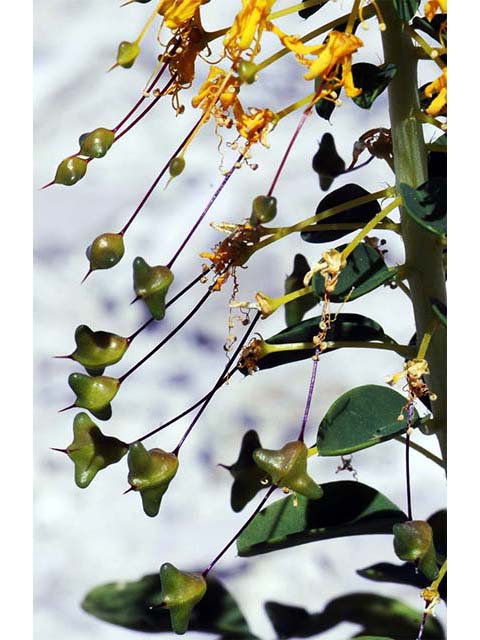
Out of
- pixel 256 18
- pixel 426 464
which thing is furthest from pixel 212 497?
pixel 256 18

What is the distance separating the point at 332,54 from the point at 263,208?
7cm

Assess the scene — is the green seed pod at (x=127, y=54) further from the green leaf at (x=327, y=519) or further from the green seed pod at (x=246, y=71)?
the green leaf at (x=327, y=519)

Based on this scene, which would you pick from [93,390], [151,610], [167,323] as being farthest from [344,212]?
[167,323]

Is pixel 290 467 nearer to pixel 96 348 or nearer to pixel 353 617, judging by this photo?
pixel 96 348

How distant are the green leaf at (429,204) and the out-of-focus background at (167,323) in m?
0.53

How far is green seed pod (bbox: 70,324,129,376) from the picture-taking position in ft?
1.48

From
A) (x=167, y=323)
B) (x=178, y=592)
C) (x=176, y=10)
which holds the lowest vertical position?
(x=178, y=592)

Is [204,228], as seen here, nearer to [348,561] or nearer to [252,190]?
[252,190]

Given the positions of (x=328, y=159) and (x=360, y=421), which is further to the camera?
(x=328, y=159)

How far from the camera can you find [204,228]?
0.99m

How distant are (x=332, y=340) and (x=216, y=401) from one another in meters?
0.52

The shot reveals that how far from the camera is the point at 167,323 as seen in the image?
981 mm

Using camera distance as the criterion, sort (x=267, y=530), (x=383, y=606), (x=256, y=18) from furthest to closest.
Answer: (x=383, y=606) → (x=267, y=530) → (x=256, y=18)

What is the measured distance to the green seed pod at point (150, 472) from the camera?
1.40ft
